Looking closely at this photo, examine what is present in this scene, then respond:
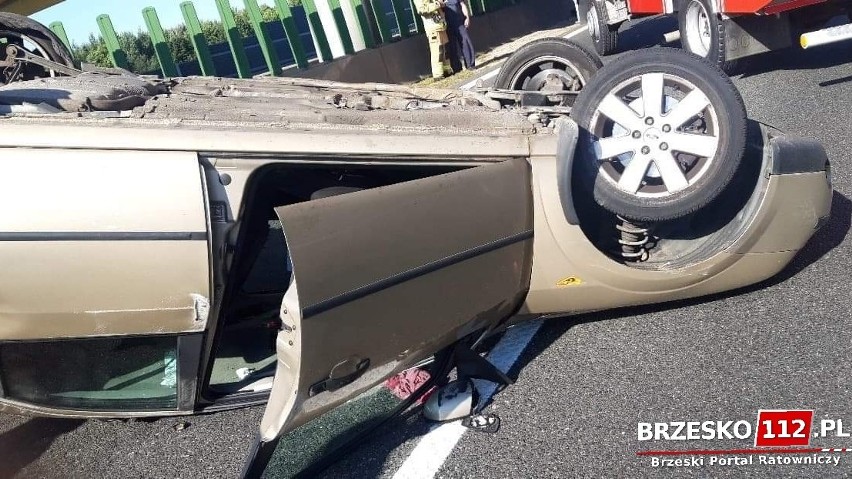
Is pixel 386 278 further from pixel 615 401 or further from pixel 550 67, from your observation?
pixel 550 67

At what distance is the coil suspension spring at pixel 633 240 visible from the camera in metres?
2.91

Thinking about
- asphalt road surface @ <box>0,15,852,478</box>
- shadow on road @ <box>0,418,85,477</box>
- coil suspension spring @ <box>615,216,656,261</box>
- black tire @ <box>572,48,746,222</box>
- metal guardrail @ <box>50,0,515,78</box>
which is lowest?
asphalt road surface @ <box>0,15,852,478</box>

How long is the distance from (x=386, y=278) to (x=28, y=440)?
181cm

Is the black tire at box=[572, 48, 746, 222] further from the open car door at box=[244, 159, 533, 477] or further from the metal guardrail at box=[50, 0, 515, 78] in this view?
the metal guardrail at box=[50, 0, 515, 78]

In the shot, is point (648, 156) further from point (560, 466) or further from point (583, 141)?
point (560, 466)

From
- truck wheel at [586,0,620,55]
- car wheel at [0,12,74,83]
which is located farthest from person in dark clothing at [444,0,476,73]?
car wheel at [0,12,74,83]

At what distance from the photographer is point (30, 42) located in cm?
387

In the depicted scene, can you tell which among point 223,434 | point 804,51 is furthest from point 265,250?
point 804,51

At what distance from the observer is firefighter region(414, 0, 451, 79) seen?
9453mm

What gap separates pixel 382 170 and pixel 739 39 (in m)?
4.77

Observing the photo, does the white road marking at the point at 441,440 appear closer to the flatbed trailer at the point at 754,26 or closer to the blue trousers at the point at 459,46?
the flatbed trailer at the point at 754,26

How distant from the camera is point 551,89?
4168mm

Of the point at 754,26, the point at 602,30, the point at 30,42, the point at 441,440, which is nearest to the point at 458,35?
the point at 602,30

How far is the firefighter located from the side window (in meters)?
7.83
